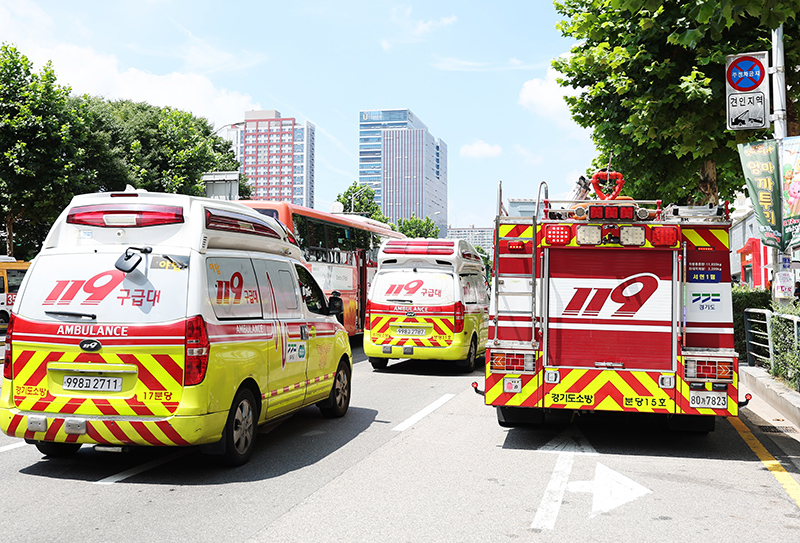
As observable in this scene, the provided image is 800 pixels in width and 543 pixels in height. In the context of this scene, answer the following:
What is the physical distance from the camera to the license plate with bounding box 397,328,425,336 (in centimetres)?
1477

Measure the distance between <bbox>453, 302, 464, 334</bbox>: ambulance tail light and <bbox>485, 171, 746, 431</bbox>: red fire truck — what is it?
6.41 m

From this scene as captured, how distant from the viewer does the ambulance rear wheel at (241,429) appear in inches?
263

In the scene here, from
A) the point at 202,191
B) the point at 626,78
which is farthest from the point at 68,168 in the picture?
the point at 626,78

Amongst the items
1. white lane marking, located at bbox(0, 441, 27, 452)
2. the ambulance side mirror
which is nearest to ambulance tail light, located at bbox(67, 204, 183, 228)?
white lane marking, located at bbox(0, 441, 27, 452)

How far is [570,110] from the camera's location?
18.4m

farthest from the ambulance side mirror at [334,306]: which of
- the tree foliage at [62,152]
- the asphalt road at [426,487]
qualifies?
the tree foliage at [62,152]

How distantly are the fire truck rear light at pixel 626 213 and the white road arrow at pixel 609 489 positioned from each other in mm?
2564

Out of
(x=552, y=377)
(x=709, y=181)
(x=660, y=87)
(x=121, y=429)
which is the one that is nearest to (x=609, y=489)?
(x=552, y=377)

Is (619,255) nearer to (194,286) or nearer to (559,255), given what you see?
(559,255)

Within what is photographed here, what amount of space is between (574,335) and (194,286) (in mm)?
3932

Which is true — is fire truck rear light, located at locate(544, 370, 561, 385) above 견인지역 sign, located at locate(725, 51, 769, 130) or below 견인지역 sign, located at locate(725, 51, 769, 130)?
below

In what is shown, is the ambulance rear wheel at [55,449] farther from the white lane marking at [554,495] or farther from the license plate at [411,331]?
the license plate at [411,331]

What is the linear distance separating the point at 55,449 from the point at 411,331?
8.51 metres

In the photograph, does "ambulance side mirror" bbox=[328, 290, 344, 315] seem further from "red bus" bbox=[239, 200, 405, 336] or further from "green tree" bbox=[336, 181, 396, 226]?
"green tree" bbox=[336, 181, 396, 226]
